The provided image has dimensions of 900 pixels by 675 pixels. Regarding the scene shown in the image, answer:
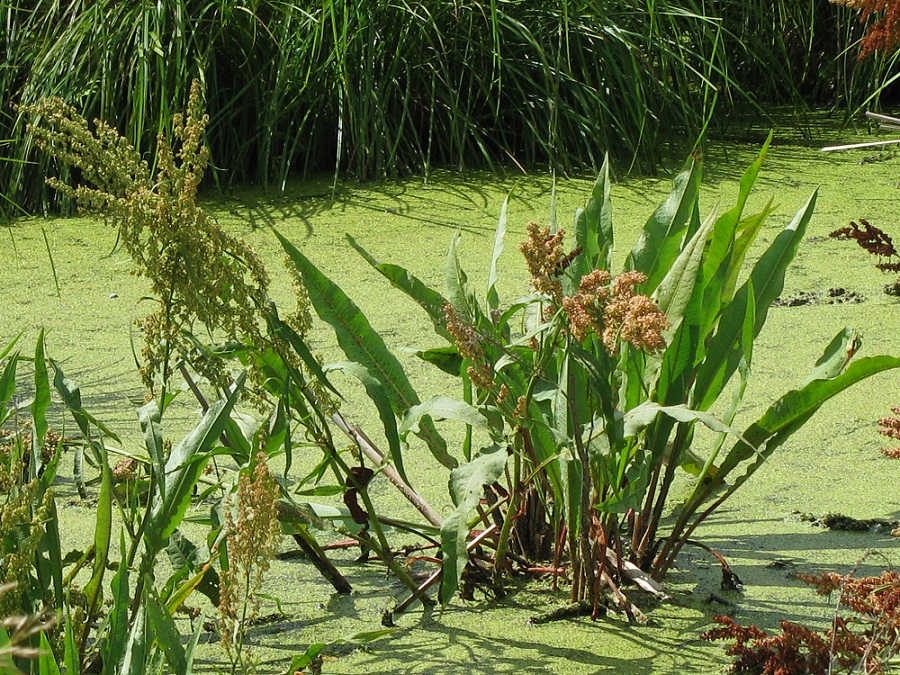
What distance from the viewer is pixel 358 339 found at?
5.18 feet

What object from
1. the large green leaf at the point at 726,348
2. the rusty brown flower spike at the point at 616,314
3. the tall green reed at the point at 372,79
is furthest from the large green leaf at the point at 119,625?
the tall green reed at the point at 372,79

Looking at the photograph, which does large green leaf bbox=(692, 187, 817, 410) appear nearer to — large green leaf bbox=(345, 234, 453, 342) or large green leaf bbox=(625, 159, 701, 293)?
large green leaf bbox=(625, 159, 701, 293)

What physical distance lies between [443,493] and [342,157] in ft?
7.83

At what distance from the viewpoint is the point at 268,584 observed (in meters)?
1.55

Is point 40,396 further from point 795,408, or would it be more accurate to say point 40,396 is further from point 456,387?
point 456,387

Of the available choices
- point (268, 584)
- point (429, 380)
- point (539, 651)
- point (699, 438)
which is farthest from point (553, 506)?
point (429, 380)

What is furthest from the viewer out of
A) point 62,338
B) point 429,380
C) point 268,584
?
point 62,338

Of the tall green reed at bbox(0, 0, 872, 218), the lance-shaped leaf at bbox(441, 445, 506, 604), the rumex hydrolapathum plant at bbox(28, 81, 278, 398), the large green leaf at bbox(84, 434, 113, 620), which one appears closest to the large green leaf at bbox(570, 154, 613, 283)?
the lance-shaped leaf at bbox(441, 445, 506, 604)

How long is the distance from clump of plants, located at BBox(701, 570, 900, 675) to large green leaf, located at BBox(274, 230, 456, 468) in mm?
497

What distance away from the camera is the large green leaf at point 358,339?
153 centimetres

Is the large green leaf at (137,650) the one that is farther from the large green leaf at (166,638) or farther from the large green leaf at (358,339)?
the large green leaf at (358,339)

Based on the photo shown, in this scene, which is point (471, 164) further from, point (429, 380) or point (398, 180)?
point (429, 380)

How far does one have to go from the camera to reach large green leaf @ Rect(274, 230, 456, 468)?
5.02 feet

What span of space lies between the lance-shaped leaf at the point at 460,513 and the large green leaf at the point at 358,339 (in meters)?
0.29
